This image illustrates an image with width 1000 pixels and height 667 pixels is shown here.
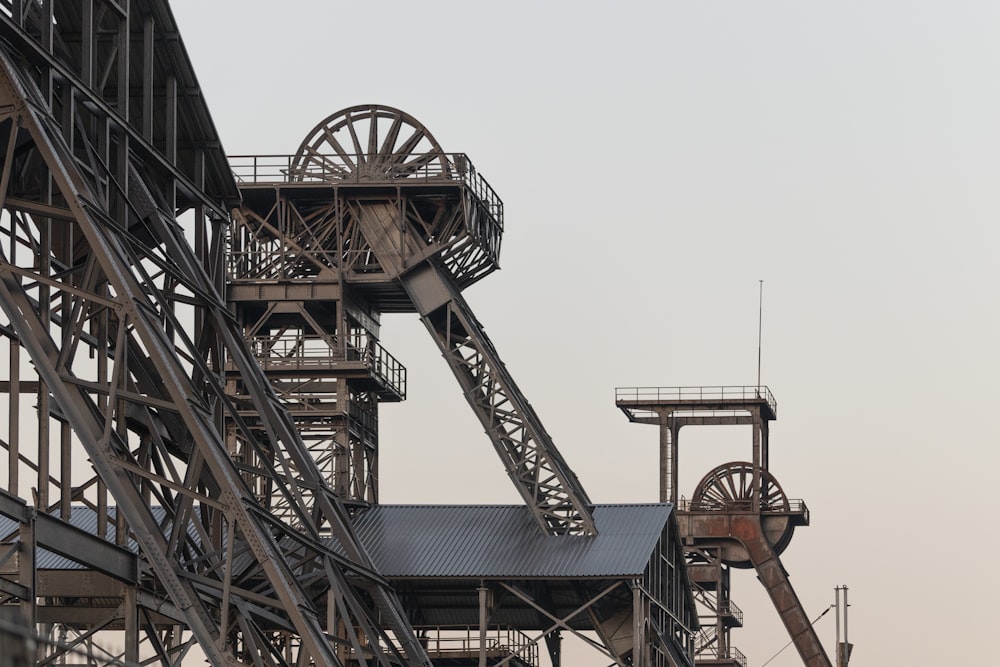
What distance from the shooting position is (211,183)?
30.4m

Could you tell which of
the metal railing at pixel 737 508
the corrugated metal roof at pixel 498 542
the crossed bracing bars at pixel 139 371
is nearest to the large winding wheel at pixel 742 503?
the metal railing at pixel 737 508

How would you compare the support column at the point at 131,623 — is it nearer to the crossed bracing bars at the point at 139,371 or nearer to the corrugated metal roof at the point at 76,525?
the crossed bracing bars at the point at 139,371

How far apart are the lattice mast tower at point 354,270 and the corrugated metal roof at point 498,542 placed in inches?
81.7

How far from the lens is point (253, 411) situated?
47.4 metres

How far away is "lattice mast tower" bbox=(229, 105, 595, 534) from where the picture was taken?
4806 cm

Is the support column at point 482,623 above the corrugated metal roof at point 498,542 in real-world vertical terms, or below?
below

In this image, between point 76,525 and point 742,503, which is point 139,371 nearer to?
point 76,525

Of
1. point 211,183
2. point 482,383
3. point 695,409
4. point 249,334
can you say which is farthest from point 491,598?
point 695,409

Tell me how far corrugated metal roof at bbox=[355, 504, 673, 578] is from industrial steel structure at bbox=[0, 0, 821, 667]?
0.31 feet

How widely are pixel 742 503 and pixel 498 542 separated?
26.4 meters

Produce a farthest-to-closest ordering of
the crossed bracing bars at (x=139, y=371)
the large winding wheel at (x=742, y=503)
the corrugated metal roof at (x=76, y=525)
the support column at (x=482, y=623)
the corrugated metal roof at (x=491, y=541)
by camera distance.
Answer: the large winding wheel at (x=742, y=503), the corrugated metal roof at (x=491, y=541), the support column at (x=482, y=623), the corrugated metal roof at (x=76, y=525), the crossed bracing bars at (x=139, y=371)

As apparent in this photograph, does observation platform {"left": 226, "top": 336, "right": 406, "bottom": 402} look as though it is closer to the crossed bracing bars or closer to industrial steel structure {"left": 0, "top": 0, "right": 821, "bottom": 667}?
industrial steel structure {"left": 0, "top": 0, "right": 821, "bottom": 667}

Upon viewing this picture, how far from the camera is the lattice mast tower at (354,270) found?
4806 centimetres

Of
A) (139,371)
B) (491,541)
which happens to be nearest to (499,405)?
(491,541)
